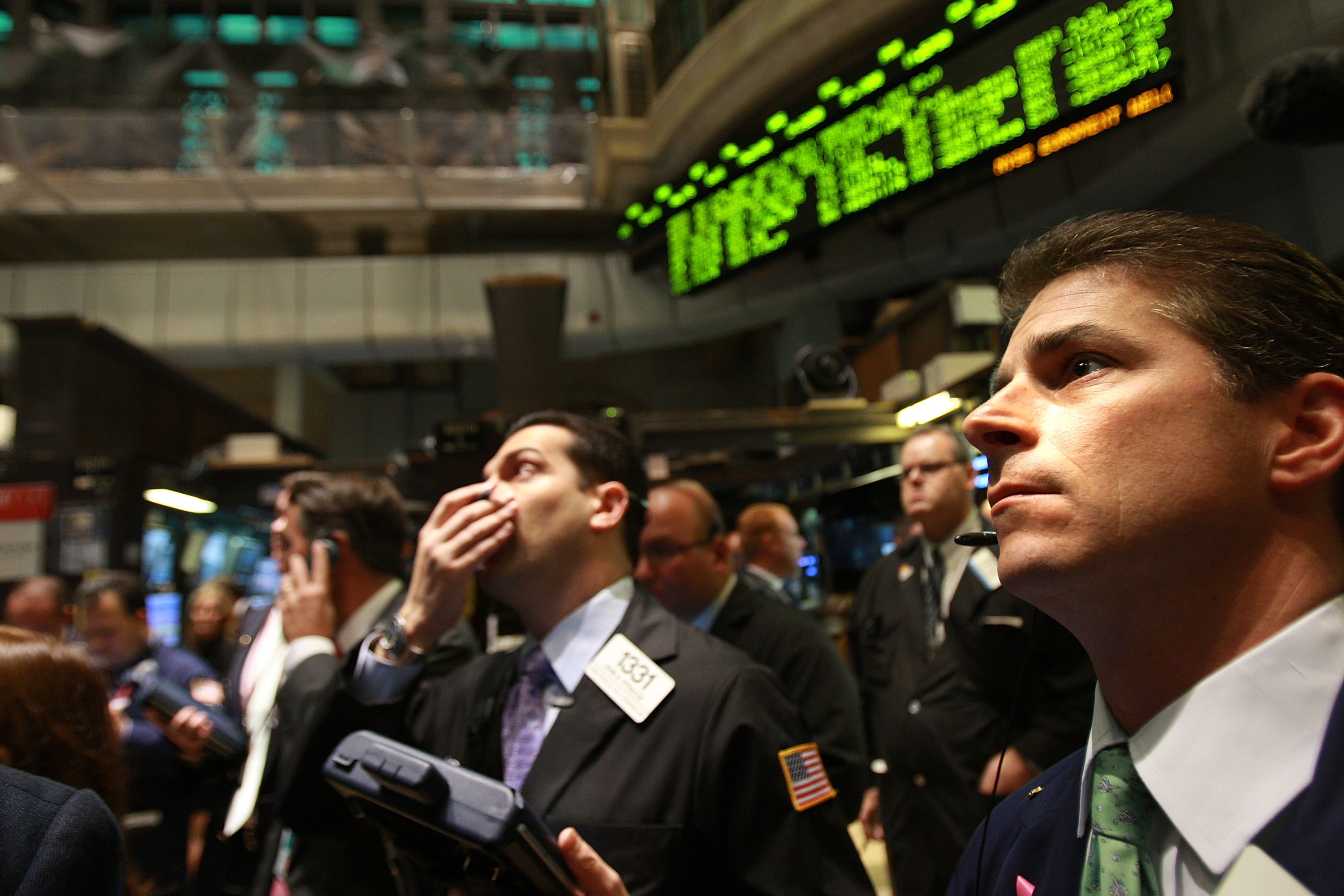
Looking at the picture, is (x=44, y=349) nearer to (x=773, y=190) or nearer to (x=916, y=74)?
(x=773, y=190)

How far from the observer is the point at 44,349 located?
4684mm

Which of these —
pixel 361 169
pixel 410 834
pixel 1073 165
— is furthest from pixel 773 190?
pixel 410 834

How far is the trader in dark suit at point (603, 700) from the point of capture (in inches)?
47.9

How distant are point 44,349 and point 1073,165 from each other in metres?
5.53

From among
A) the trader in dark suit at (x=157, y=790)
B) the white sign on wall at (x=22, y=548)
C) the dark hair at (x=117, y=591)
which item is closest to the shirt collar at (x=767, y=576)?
the trader in dark suit at (x=157, y=790)

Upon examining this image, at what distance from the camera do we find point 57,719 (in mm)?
1220

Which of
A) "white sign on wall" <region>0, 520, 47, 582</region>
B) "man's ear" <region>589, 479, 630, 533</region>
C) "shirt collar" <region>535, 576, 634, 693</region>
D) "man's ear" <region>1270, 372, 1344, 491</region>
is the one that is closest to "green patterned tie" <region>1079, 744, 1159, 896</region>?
"man's ear" <region>1270, 372, 1344, 491</region>

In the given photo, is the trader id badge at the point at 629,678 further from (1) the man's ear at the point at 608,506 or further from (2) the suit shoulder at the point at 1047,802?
(2) the suit shoulder at the point at 1047,802

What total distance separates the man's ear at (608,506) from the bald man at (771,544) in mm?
1875

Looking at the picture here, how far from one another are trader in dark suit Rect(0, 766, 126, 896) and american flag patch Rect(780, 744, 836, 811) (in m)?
0.90

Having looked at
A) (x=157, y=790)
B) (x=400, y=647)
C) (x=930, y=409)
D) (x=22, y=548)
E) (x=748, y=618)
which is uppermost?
(x=930, y=409)

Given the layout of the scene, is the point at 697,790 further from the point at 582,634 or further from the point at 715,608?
the point at 715,608

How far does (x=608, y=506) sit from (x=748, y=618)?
1.09m

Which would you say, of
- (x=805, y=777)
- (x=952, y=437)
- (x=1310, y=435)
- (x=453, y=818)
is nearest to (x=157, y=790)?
(x=453, y=818)
